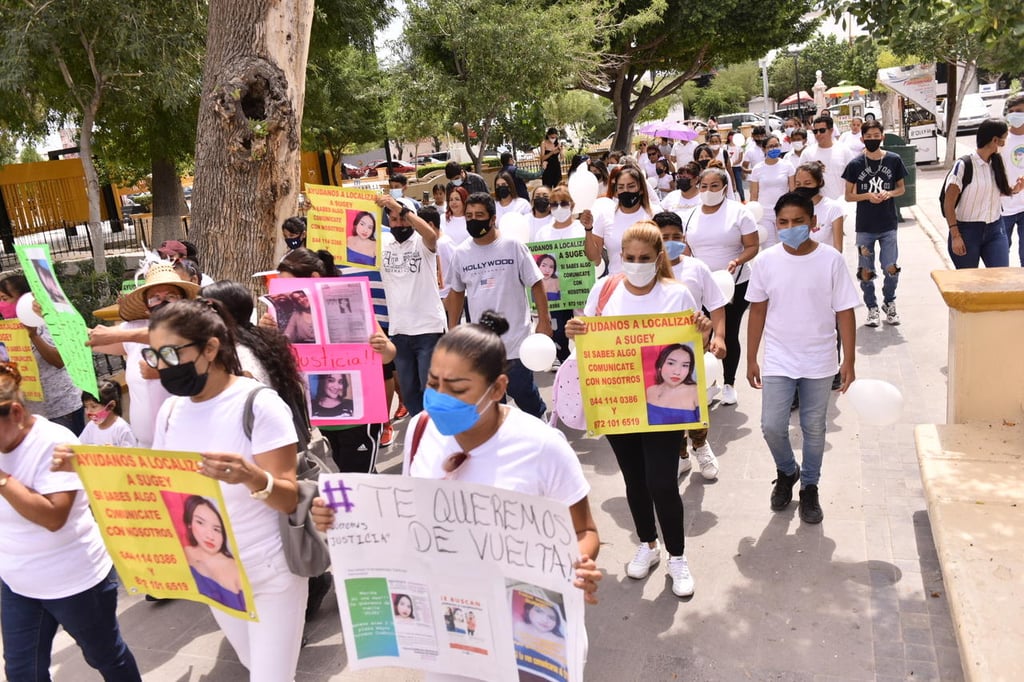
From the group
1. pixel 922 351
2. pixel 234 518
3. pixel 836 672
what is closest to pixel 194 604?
pixel 234 518

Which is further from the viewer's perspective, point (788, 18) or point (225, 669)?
point (788, 18)

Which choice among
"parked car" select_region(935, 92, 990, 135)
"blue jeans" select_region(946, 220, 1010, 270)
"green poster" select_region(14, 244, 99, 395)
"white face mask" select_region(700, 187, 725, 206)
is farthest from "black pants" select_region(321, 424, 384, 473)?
"parked car" select_region(935, 92, 990, 135)

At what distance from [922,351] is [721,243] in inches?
101

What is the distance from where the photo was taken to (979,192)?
7.02m

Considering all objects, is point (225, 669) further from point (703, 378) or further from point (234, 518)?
point (703, 378)

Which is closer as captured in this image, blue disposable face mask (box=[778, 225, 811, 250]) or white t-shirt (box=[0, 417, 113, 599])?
white t-shirt (box=[0, 417, 113, 599])

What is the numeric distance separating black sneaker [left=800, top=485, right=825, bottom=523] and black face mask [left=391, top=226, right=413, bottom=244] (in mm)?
3103

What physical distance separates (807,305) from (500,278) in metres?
1.97

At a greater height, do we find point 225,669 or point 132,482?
point 132,482

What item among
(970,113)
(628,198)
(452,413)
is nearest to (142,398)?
(452,413)

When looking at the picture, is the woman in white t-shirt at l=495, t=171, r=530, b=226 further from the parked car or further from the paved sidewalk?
the parked car

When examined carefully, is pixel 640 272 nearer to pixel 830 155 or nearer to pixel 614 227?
pixel 614 227

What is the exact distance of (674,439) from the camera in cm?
418

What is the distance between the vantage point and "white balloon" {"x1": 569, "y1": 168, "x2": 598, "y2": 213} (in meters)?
7.80
